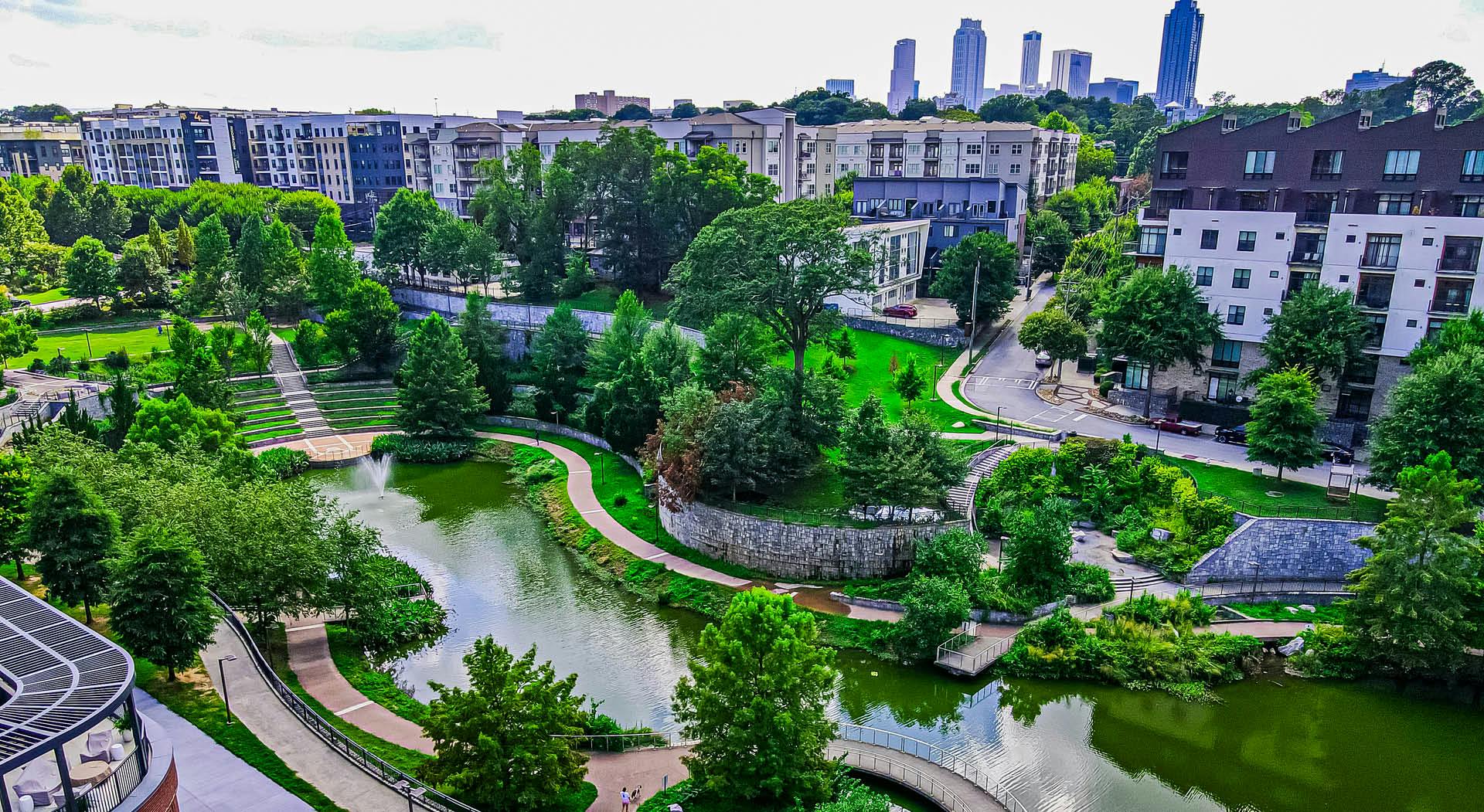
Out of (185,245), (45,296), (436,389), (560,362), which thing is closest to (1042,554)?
(560,362)

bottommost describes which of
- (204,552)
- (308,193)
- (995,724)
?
(995,724)

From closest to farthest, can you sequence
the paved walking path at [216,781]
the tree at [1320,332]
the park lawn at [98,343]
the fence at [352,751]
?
1. the paved walking path at [216,781]
2. the fence at [352,751]
3. the tree at [1320,332]
4. the park lawn at [98,343]

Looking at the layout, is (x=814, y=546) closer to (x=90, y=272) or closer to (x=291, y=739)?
(x=291, y=739)

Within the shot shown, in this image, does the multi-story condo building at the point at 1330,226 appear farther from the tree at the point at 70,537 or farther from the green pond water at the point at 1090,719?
the tree at the point at 70,537

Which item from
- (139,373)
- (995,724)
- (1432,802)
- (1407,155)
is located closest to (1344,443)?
(1407,155)

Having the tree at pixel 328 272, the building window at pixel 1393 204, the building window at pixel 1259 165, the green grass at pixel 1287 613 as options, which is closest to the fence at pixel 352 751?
the green grass at pixel 1287 613

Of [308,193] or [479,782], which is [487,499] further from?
[308,193]

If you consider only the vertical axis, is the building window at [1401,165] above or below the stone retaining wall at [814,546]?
above
